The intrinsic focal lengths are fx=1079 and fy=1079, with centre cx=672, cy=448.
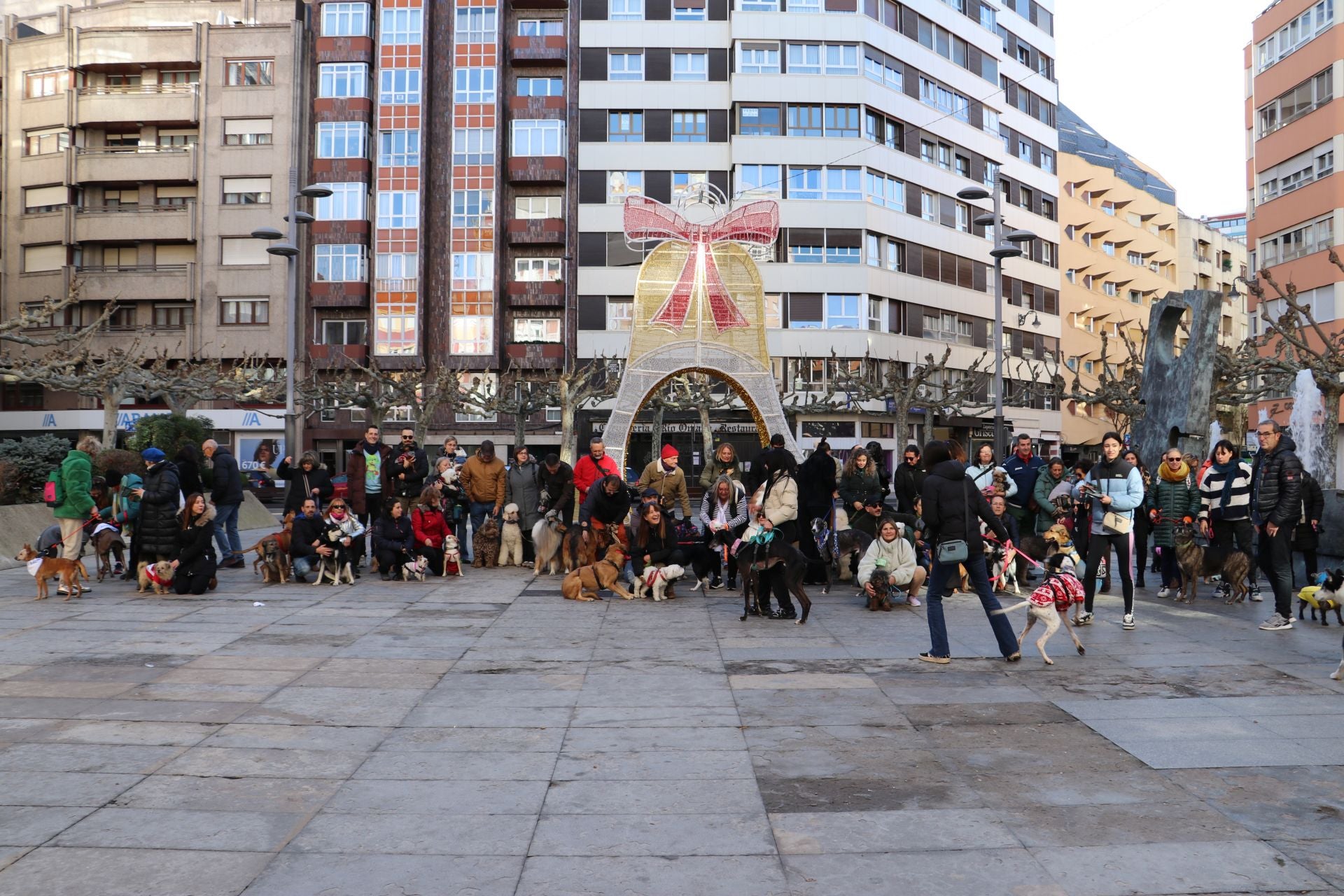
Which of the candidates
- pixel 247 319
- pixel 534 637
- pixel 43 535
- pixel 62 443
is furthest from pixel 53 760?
pixel 247 319

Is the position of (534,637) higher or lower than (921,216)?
lower

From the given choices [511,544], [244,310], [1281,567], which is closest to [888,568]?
[1281,567]

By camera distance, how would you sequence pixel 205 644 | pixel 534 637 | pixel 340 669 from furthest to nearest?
pixel 534 637, pixel 205 644, pixel 340 669

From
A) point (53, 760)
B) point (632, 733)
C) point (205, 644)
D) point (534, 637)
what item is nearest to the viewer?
point (53, 760)

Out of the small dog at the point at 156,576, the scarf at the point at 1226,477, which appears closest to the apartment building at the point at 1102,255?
the scarf at the point at 1226,477

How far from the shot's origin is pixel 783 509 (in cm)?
1105

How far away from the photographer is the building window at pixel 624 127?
49656 mm

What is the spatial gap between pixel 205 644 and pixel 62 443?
47.6 feet

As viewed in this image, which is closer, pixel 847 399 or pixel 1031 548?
pixel 1031 548

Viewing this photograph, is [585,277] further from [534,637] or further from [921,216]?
[534,637]

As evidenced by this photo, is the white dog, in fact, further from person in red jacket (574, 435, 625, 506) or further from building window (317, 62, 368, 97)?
building window (317, 62, 368, 97)

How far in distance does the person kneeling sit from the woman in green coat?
2918mm

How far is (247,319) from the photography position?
50875 millimetres

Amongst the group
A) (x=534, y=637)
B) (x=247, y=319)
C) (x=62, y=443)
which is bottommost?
(x=534, y=637)
